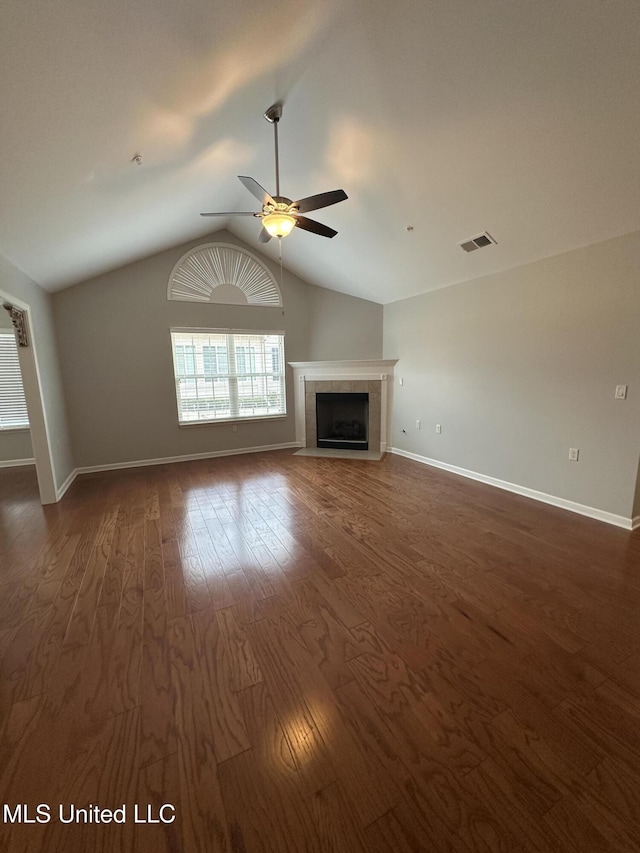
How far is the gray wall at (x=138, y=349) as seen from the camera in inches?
179

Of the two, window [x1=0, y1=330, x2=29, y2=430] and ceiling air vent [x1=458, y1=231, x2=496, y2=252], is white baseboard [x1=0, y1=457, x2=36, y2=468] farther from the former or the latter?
ceiling air vent [x1=458, y1=231, x2=496, y2=252]

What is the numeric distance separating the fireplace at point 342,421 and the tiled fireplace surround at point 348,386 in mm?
126

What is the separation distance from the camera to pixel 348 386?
564cm

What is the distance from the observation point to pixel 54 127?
6.19ft

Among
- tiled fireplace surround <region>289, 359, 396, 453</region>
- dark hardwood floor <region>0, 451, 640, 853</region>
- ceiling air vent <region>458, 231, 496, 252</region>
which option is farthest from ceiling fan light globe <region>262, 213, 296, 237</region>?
tiled fireplace surround <region>289, 359, 396, 453</region>

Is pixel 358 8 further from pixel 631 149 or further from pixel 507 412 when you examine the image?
pixel 507 412

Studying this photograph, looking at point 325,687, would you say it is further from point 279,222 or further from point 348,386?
point 348,386

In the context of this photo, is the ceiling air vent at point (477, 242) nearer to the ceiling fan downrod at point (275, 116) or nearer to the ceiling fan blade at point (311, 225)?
the ceiling fan blade at point (311, 225)

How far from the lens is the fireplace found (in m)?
5.84

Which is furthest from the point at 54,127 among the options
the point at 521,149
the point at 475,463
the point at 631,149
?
the point at 475,463

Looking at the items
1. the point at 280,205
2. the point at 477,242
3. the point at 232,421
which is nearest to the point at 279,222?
the point at 280,205

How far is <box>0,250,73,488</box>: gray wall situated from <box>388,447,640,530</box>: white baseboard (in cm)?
479

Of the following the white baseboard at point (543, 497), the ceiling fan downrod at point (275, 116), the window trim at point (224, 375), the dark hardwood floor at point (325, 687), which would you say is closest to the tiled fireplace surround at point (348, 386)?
the window trim at point (224, 375)

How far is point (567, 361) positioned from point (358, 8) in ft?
10.0
